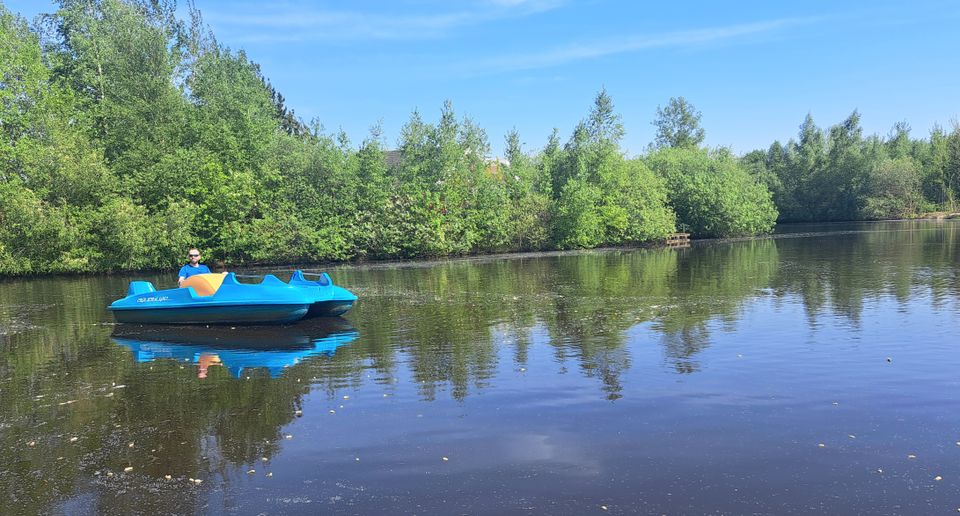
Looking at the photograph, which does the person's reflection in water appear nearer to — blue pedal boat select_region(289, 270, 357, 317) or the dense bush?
blue pedal boat select_region(289, 270, 357, 317)

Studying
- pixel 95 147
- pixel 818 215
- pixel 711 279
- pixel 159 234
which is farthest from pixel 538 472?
pixel 818 215

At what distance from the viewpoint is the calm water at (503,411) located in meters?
6.02

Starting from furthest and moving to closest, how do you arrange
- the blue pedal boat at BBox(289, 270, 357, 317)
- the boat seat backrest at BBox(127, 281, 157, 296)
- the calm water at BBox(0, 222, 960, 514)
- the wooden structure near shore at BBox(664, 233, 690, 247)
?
1. the wooden structure near shore at BBox(664, 233, 690, 247)
2. the boat seat backrest at BBox(127, 281, 157, 296)
3. the blue pedal boat at BBox(289, 270, 357, 317)
4. the calm water at BBox(0, 222, 960, 514)

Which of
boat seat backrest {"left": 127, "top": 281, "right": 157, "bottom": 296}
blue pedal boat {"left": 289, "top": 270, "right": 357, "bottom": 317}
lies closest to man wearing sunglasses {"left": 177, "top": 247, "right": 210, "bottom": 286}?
boat seat backrest {"left": 127, "top": 281, "right": 157, "bottom": 296}

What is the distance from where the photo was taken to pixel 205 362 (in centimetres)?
1180

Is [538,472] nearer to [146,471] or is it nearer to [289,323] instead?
[146,471]

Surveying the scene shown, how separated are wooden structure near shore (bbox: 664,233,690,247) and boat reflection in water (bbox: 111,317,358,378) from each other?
36068mm

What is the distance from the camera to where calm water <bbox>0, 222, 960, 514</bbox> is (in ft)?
19.8

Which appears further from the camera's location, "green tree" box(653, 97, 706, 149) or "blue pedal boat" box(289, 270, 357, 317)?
"green tree" box(653, 97, 706, 149)

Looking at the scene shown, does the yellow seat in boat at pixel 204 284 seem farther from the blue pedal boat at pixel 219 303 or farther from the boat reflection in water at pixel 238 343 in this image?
the boat reflection in water at pixel 238 343

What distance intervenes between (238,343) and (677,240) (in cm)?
4022

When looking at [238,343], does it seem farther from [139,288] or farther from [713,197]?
[713,197]

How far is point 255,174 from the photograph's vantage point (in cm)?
3891

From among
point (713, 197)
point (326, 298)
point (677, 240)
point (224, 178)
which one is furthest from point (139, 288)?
point (713, 197)
